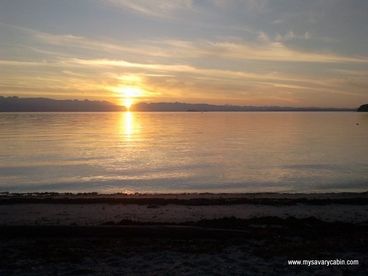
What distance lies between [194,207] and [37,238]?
6591mm

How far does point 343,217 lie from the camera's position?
552 inches

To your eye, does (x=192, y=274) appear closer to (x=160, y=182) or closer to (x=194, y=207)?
(x=194, y=207)

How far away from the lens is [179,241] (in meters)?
10.6

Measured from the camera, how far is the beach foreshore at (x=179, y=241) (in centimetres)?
875

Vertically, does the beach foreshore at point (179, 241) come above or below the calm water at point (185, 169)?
above

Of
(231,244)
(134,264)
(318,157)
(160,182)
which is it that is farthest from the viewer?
(318,157)

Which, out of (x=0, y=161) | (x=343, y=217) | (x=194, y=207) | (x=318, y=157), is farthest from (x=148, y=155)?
(x=343, y=217)

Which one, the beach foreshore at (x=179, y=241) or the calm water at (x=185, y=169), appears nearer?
the beach foreshore at (x=179, y=241)

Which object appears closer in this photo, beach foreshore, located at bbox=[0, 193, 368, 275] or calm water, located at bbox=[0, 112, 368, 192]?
beach foreshore, located at bbox=[0, 193, 368, 275]

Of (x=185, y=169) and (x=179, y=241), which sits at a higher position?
(x=179, y=241)

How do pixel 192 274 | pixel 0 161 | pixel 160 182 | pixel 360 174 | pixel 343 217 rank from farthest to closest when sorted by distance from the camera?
pixel 0 161 < pixel 360 174 < pixel 160 182 < pixel 343 217 < pixel 192 274

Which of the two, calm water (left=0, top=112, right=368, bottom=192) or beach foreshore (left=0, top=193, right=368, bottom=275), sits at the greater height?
beach foreshore (left=0, top=193, right=368, bottom=275)

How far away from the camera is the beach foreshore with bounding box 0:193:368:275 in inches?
344

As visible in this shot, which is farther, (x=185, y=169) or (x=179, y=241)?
(x=185, y=169)
